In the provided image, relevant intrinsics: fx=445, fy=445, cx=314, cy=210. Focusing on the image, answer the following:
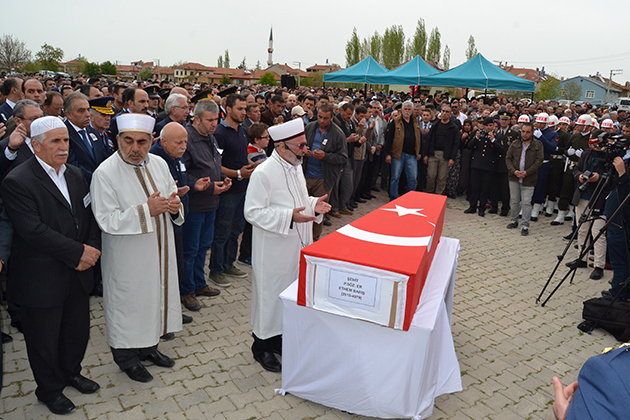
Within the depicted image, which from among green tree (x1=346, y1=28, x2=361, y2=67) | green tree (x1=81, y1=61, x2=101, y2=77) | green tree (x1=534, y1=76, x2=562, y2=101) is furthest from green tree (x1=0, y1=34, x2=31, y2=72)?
green tree (x1=534, y1=76, x2=562, y2=101)

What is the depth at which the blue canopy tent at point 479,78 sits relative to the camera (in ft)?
43.9

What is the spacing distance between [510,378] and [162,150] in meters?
3.60

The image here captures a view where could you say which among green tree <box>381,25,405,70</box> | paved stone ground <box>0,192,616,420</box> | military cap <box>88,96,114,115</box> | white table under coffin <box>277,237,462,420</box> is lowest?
paved stone ground <box>0,192,616,420</box>

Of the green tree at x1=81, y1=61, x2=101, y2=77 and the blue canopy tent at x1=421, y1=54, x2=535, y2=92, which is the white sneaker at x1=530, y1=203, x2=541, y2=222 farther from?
the green tree at x1=81, y1=61, x2=101, y2=77

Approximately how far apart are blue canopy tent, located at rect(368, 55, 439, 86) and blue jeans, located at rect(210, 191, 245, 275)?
11.0m

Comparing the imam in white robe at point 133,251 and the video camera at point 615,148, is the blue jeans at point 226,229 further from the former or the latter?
the video camera at point 615,148

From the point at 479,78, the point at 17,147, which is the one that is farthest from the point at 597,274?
the point at 479,78

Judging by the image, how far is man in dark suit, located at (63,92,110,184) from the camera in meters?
4.25

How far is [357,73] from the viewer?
16.2 meters

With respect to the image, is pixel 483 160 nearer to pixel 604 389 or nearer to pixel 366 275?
pixel 366 275

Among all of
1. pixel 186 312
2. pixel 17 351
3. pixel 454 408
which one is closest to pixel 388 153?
pixel 186 312

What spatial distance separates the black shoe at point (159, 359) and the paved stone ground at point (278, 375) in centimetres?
6

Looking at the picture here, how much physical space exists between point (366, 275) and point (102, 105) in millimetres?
3557

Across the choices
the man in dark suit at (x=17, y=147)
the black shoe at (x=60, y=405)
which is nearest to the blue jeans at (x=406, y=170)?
the man in dark suit at (x=17, y=147)
